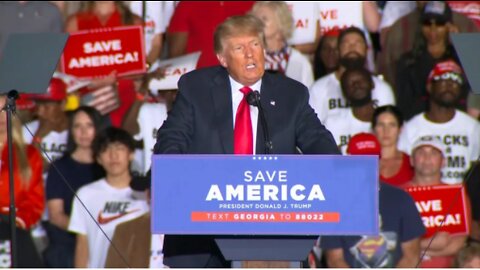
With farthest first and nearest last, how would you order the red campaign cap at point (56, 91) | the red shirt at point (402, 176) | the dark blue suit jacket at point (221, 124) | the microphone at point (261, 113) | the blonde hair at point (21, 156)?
the red campaign cap at point (56, 91) < the red shirt at point (402, 176) < the blonde hair at point (21, 156) < the dark blue suit jacket at point (221, 124) < the microphone at point (261, 113)

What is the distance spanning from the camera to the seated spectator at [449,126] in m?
9.28

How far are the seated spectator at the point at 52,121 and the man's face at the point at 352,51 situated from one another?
2070 millimetres

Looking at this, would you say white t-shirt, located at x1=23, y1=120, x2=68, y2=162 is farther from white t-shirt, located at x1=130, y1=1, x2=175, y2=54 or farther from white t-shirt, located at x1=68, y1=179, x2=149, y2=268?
white t-shirt, located at x1=130, y1=1, x2=175, y2=54

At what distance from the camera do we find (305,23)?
992 centimetres

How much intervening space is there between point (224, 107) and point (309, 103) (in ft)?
10.6

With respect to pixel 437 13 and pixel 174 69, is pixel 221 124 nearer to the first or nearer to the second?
pixel 174 69

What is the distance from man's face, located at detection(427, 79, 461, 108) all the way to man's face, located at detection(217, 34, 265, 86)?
3861 millimetres

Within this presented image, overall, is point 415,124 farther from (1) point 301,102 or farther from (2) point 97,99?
(1) point 301,102

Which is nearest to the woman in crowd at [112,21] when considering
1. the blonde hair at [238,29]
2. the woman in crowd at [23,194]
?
the woman in crowd at [23,194]

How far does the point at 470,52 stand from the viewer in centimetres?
560

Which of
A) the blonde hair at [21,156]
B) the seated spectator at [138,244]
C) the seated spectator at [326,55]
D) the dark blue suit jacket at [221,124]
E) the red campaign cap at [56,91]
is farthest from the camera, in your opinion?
the seated spectator at [326,55]

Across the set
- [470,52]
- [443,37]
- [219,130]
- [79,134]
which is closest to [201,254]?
[219,130]

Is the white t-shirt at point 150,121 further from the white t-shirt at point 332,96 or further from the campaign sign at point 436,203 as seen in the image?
the campaign sign at point 436,203

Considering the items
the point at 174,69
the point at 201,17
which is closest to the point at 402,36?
the point at 201,17
